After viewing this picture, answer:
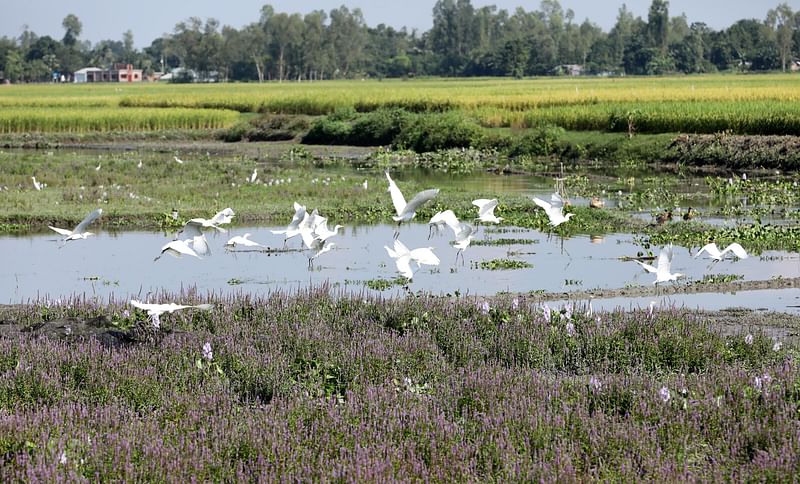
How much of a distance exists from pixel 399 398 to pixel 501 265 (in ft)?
28.2

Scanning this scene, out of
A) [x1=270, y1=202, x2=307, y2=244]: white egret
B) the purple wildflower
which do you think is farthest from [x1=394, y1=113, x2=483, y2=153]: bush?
the purple wildflower

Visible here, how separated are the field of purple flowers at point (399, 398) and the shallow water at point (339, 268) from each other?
11.8 feet

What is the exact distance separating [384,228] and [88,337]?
11.2m

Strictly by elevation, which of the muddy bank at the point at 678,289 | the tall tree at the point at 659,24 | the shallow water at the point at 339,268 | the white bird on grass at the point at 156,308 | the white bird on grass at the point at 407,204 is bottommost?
the shallow water at the point at 339,268

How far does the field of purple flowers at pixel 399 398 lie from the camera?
214 inches

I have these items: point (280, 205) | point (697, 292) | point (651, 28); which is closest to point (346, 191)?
point (280, 205)

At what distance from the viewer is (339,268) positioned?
49.4 ft

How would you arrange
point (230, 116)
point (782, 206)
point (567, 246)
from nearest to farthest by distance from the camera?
point (567, 246) < point (782, 206) < point (230, 116)

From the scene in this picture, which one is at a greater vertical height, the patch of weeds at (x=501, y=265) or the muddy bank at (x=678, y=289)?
the muddy bank at (x=678, y=289)

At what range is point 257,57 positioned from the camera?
17062 cm

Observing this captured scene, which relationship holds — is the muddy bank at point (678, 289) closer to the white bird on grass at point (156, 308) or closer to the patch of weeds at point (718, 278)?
the patch of weeds at point (718, 278)

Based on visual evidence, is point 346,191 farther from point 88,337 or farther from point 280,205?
point 88,337

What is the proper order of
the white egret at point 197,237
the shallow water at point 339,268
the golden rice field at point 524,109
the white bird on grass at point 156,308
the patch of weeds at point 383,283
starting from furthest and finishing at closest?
the golden rice field at point 524,109 < the shallow water at point 339,268 < the patch of weeds at point 383,283 < the white egret at point 197,237 < the white bird on grass at point 156,308

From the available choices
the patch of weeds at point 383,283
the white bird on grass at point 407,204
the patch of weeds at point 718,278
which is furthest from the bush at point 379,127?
the white bird on grass at point 407,204
